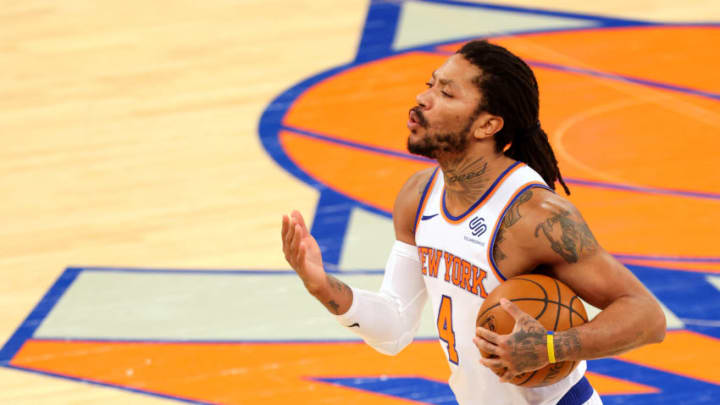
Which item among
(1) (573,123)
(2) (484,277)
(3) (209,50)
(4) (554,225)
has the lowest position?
(3) (209,50)

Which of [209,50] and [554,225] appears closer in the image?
[554,225]

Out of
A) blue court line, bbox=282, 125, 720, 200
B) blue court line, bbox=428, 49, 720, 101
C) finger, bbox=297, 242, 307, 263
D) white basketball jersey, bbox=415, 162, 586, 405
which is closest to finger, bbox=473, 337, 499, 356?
white basketball jersey, bbox=415, 162, 586, 405

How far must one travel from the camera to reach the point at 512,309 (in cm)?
321

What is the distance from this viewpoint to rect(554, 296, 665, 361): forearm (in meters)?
3.22

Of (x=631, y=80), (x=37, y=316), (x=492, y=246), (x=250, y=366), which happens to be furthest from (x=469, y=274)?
(x=631, y=80)

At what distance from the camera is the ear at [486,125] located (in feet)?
11.6

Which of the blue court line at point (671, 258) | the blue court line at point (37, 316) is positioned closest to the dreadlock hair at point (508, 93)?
the blue court line at point (671, 258)

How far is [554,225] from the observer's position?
338cm

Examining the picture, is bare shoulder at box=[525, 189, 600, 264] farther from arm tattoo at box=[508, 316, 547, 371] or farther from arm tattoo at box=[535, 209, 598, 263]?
arm tattoo at box=[508, 316, 547, 371]

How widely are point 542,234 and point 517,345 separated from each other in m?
0.38

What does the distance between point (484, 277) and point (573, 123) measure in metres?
5.26

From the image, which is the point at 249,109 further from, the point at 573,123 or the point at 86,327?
the point at 86,327

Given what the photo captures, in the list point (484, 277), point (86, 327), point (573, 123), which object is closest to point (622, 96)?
point (573, 123)

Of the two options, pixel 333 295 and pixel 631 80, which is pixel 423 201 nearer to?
pixel 333 295
